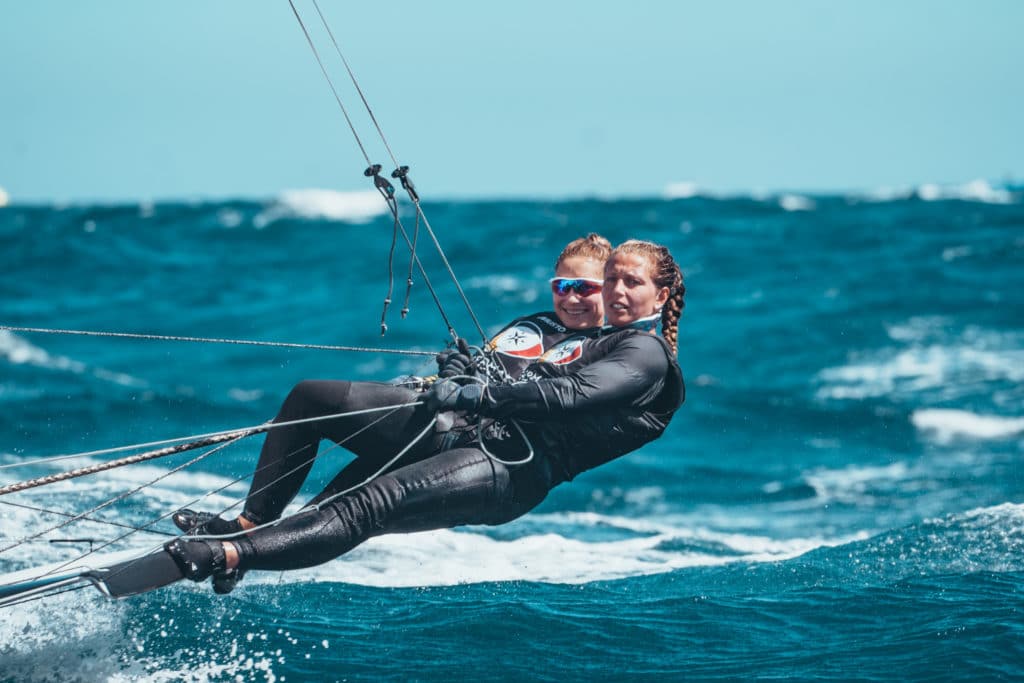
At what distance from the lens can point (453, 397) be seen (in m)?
4.64

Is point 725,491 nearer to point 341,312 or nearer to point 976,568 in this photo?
point 976,568

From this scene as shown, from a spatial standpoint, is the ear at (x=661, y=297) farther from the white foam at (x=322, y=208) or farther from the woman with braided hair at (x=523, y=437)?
the white foam at (x=322, y=208)

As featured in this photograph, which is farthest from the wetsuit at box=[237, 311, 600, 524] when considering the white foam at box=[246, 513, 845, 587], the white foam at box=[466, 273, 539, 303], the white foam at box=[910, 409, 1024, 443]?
the white foam at box=[466, 273, 539, 303]

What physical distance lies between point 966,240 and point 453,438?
24.5 meters

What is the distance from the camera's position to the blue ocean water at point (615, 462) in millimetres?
5633

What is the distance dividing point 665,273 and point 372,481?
1.44 m

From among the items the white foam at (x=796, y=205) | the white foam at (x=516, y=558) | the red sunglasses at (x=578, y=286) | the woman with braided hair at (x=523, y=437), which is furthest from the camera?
the white foam at (x=796, y=205)

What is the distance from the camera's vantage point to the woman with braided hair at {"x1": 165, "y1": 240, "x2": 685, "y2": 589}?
4.60m

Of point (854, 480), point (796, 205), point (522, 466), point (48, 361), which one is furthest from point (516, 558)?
point (796, 205)

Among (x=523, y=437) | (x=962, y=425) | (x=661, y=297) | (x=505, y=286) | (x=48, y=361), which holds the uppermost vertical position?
(x=505, y=286)

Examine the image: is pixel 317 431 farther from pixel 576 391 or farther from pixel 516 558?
pixel 516 558

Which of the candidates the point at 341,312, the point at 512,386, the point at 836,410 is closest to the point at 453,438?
the point at 512,386

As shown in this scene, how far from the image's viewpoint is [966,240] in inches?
1071

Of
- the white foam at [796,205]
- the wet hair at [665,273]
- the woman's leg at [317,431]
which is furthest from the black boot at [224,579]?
the white foam at [796,205]
